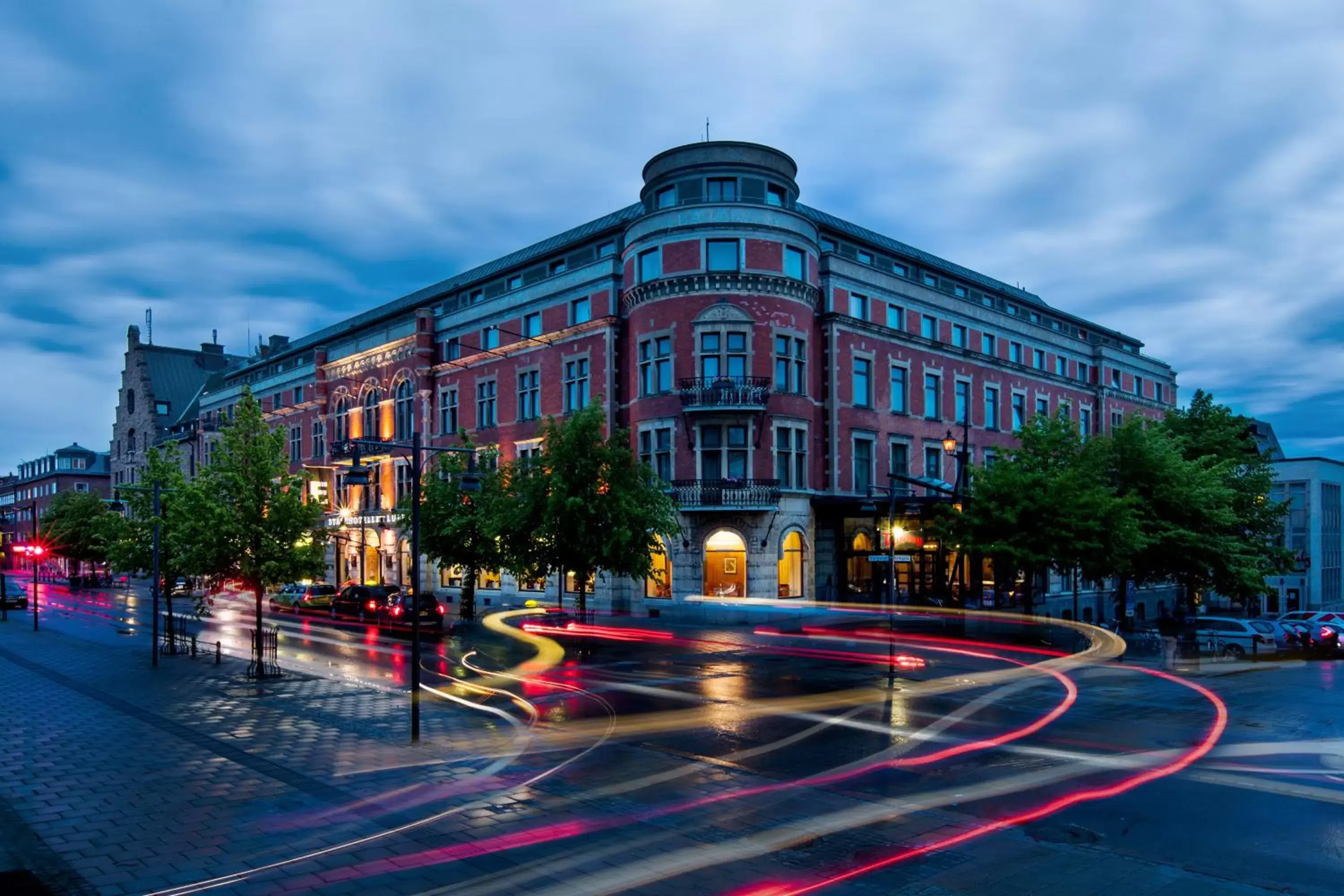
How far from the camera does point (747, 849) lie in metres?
9.77

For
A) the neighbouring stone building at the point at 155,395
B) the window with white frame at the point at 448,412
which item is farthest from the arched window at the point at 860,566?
the neighbouring stone building at the point at 155,395

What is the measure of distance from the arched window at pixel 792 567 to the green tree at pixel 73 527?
54159 millimetres

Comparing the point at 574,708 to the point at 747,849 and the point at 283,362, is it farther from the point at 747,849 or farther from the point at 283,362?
the point at 283,362

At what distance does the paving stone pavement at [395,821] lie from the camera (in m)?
8.87

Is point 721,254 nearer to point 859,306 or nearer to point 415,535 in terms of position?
point 859,306

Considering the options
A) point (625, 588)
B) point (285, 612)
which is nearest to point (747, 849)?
point (625, 588)

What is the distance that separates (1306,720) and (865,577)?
2634cm

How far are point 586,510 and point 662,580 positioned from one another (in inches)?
332

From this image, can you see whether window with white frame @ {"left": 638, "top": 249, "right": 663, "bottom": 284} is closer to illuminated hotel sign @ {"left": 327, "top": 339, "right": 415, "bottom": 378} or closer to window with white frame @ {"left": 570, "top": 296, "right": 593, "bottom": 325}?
window with white frame @ {"left": 570, "top": 296, "right": 593, "bottom": 325}

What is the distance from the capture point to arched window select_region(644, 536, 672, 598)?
38531 mm

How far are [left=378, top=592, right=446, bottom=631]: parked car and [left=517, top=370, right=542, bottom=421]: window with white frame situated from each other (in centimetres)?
1155

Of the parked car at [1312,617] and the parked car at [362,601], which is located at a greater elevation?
the parked car at [362,601]

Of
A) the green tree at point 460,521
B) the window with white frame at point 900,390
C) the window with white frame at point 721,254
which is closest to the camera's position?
the green tree at point 460,521

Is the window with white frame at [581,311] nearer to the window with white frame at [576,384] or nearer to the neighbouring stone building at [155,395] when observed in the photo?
the window with white frame at [576,384]
